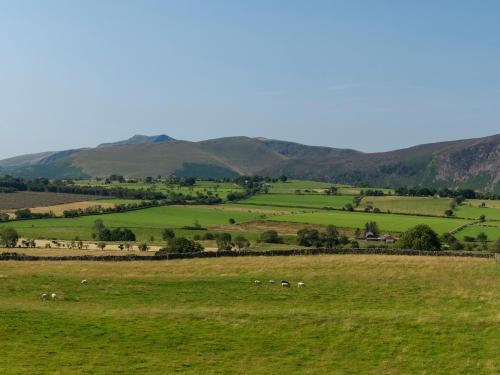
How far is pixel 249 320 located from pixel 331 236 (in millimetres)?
97331

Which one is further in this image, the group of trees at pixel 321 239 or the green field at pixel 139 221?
the green field at pixel 139 221

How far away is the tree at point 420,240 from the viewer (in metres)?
85.2

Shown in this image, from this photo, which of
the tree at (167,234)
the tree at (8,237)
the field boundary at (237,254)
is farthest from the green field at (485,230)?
the tree at (8,237)

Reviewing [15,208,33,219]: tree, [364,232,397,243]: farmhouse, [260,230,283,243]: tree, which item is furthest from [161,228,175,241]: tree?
[15,208,33,219]: tree

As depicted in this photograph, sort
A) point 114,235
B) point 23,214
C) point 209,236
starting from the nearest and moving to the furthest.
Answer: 1. point 209,236
2. point 114,235
3. point 23,214

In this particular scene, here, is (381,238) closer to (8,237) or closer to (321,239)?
(321,239)

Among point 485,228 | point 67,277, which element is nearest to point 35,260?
point 67,277

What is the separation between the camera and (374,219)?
164 metres

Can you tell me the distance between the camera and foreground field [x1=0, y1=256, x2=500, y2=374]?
28.2 m

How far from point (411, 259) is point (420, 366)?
3095 centimetres

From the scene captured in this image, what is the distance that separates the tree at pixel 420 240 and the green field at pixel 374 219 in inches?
1998

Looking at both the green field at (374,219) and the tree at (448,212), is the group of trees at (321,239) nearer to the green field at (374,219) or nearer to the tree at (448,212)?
the green field at (374,219)

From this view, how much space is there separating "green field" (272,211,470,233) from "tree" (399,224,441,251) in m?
50.8

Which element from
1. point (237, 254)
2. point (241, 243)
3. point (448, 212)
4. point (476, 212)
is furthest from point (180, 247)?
point (476, 212)
